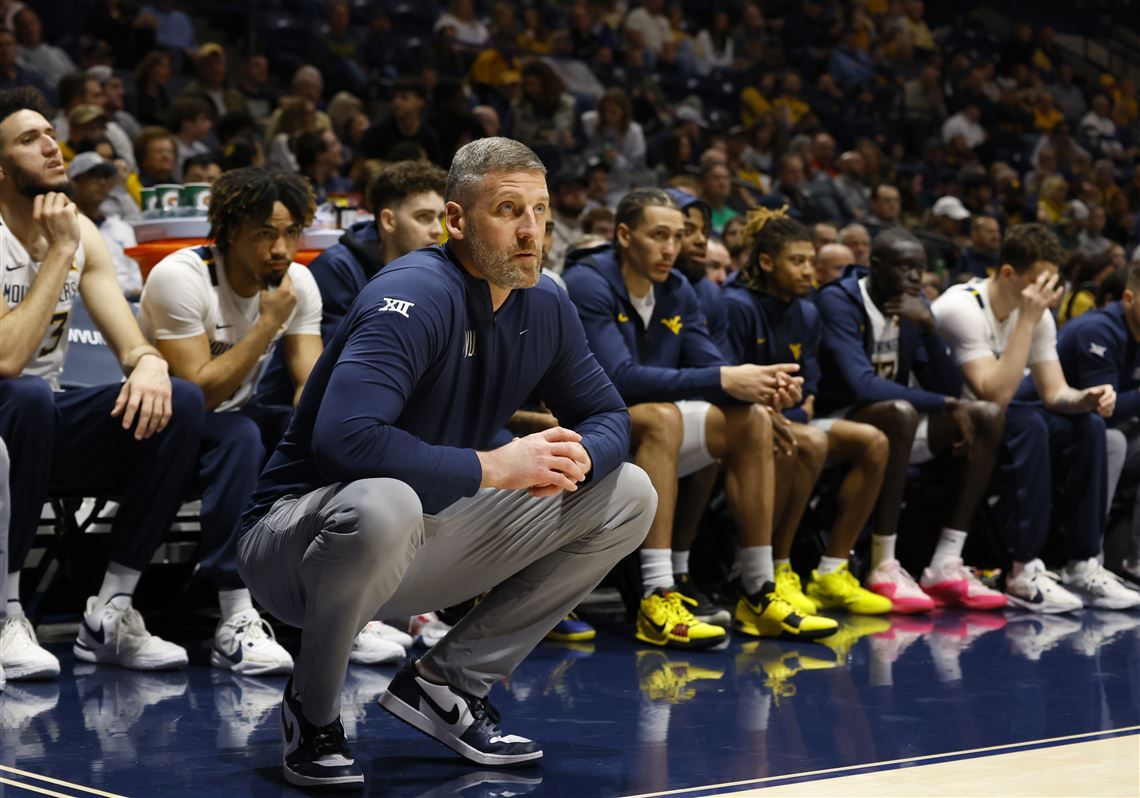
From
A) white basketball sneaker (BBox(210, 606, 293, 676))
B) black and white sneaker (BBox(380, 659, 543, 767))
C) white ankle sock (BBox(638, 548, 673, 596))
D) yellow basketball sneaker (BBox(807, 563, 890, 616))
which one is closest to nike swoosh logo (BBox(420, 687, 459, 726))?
black and white sneaker (BBox(380, 659, 543, 767))

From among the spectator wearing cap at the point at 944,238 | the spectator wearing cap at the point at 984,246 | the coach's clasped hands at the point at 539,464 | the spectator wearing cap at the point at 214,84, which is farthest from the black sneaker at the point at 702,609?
the spectator wearing cap at the point at 984,246

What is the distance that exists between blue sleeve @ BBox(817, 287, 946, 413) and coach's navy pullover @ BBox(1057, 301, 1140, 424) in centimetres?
88

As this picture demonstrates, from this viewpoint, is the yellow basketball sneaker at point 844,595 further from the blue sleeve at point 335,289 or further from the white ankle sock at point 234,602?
the white ankle sock at point 234,602

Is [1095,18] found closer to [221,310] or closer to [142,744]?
[221,310]

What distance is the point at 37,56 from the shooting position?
10172mm

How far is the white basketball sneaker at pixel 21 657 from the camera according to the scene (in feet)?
13.4

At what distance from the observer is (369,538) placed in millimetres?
2867

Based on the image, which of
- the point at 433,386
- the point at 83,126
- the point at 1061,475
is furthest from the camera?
the point at 83,126

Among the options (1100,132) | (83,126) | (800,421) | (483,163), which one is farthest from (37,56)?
(1100,132)

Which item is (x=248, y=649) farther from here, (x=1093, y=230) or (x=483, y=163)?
(x=1093, y=230)

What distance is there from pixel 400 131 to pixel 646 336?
4744mm

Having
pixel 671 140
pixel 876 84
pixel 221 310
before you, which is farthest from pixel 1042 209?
pixel 221 310

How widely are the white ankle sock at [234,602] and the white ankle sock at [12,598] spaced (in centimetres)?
58

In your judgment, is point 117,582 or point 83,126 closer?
point 117,582
